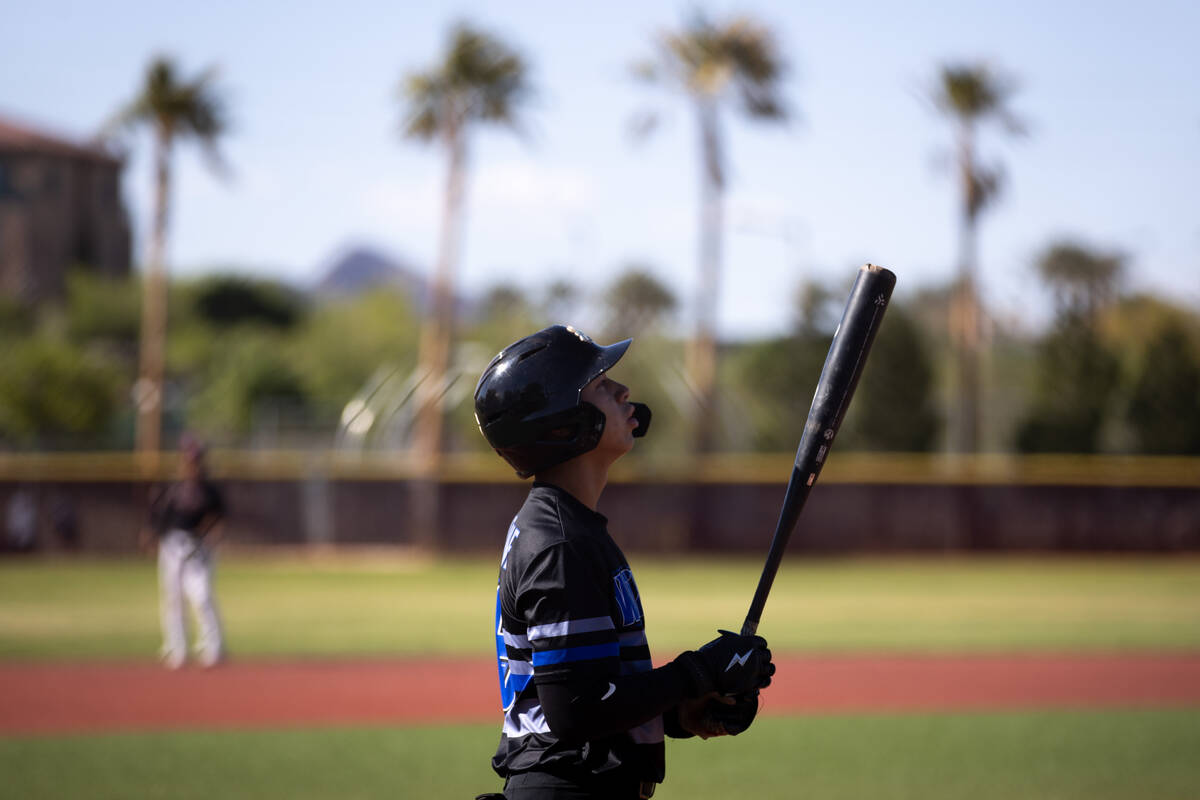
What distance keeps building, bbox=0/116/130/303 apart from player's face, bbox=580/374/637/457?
8059 centimetres

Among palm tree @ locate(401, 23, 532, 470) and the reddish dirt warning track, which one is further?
palm tree @ locate(401, 23, 532, 470)

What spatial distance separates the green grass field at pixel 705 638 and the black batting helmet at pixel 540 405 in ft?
19.0

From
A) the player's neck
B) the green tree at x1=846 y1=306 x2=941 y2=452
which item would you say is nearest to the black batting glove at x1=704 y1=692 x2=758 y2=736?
the player's neck

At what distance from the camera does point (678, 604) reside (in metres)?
21.9

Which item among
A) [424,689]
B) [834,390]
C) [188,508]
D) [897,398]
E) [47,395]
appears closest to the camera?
[834,390]

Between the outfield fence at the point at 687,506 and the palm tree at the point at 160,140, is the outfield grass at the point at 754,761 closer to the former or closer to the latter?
the outfield fence at the point at 687,506

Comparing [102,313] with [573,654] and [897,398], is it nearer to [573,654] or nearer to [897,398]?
[897,398]

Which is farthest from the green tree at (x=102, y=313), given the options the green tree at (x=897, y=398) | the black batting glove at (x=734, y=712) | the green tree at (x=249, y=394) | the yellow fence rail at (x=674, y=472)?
the black batting glove at (x=734, y=712)

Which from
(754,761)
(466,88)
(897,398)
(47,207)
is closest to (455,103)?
(466,88)

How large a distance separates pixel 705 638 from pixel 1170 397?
86.5 feet

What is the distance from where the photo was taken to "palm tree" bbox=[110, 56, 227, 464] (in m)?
39.8

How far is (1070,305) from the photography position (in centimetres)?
4119

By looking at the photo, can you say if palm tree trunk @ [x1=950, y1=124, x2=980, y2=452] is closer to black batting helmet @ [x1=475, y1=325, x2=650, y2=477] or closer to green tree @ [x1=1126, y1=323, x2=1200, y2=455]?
green tree @ [x1=1126, y1=323, x2=1200, y2=455]

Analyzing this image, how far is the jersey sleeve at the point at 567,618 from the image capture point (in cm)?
309
